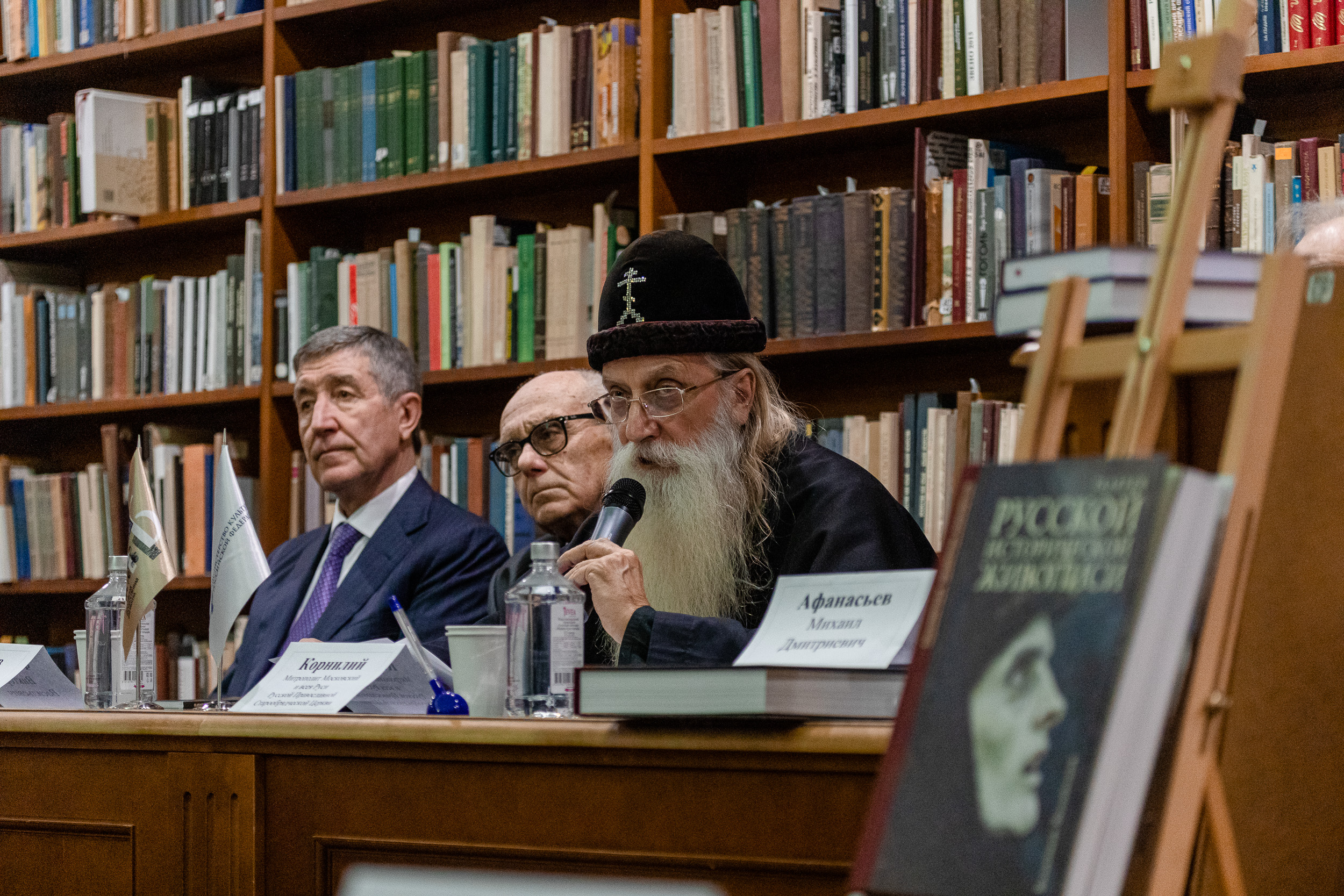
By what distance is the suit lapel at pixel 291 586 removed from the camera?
3197 millimetres

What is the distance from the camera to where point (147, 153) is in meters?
4.32

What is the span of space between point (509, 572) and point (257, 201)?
5.24ft

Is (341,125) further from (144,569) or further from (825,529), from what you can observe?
(825,529)

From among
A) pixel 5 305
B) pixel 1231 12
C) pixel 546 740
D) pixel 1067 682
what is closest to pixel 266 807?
pixel 546 740

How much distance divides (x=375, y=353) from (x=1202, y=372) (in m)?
2.59

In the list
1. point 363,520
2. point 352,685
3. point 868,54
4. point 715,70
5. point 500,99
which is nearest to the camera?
point 352,685

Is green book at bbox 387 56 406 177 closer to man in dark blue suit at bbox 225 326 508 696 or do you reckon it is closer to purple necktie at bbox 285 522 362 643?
man in dark blue suit at bbox 225 326 508 696

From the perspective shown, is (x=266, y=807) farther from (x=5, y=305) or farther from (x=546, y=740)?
(x=5, y=305)

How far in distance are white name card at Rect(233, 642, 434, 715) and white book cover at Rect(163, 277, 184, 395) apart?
7.64 feet

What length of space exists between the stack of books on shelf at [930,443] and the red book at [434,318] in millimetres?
1035

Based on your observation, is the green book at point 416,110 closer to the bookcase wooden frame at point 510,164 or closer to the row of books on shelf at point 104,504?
the bookcase wooden frame at point 510,164

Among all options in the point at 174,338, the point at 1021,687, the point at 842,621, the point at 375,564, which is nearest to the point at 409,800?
the point at 842,621

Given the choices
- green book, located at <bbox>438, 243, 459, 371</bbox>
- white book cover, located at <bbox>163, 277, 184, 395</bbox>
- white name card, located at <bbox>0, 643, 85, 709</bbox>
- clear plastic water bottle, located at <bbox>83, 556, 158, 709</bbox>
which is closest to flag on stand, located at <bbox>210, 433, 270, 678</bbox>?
clear plastic water bottle, located at <bbox>83, 556, 158, 709</bbox>

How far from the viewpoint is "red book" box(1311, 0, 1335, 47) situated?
2.79 m
